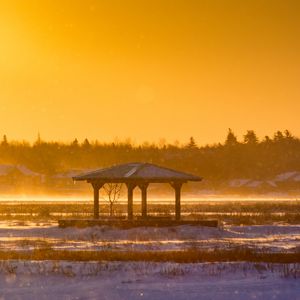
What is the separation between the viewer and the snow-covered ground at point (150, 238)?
29406 millimetres

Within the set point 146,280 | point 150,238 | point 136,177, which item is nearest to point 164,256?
point 146,280

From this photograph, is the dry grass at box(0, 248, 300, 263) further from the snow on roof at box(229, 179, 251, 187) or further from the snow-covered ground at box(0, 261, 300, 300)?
the snow on roof at box(229, 179, 251, 187)

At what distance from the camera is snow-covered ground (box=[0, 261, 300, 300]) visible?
16.8m

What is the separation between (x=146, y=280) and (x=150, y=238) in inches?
594

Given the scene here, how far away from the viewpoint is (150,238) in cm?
3375

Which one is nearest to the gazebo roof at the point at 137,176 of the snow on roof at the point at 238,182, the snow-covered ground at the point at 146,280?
the snow-covered ground at the point at 146,280

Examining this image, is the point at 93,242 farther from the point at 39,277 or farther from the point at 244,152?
the point at 244,152

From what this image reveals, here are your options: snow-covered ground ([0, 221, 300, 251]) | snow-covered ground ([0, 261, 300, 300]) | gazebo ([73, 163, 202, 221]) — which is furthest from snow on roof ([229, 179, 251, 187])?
snow-covered ground ([0, 261, 300, 300])

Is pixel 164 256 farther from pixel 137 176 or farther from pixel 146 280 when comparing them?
pixel 137 176

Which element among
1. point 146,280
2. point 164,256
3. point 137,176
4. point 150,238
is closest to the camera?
point 146,280

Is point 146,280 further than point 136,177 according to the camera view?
No

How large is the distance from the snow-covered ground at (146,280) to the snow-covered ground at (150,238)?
7.01 metres

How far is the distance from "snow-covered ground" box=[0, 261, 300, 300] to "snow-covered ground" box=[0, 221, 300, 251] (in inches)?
276

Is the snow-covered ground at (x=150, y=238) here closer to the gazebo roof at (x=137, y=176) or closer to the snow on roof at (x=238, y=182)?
the gazebo roof at (x=137, y=176)
